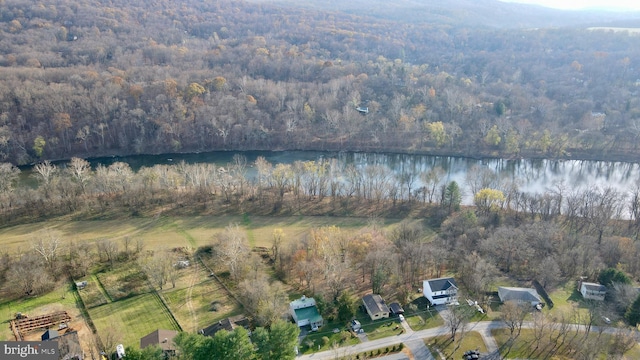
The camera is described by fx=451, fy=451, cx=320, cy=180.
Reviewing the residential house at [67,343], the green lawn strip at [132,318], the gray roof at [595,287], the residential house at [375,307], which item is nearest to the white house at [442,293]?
the residential house at [375,307]

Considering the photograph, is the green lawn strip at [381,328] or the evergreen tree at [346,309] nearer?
the green lawn strip at [381,328]

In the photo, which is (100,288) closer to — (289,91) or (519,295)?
(519,295)

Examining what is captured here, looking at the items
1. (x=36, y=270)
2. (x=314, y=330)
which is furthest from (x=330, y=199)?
(x=36, y=270)

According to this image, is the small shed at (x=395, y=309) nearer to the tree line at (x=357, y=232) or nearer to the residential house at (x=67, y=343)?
the tree line at (x=357, y=232)

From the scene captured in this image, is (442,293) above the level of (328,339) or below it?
above

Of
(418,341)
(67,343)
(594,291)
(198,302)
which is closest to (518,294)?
(594,291)

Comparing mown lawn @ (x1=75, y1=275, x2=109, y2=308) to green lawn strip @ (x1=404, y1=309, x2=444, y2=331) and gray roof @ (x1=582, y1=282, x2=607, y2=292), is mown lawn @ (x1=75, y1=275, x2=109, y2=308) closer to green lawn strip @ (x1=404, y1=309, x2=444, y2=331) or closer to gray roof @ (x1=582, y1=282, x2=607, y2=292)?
green lawn strip @ (x1=404, y1=309, x2=444, y2=331)
